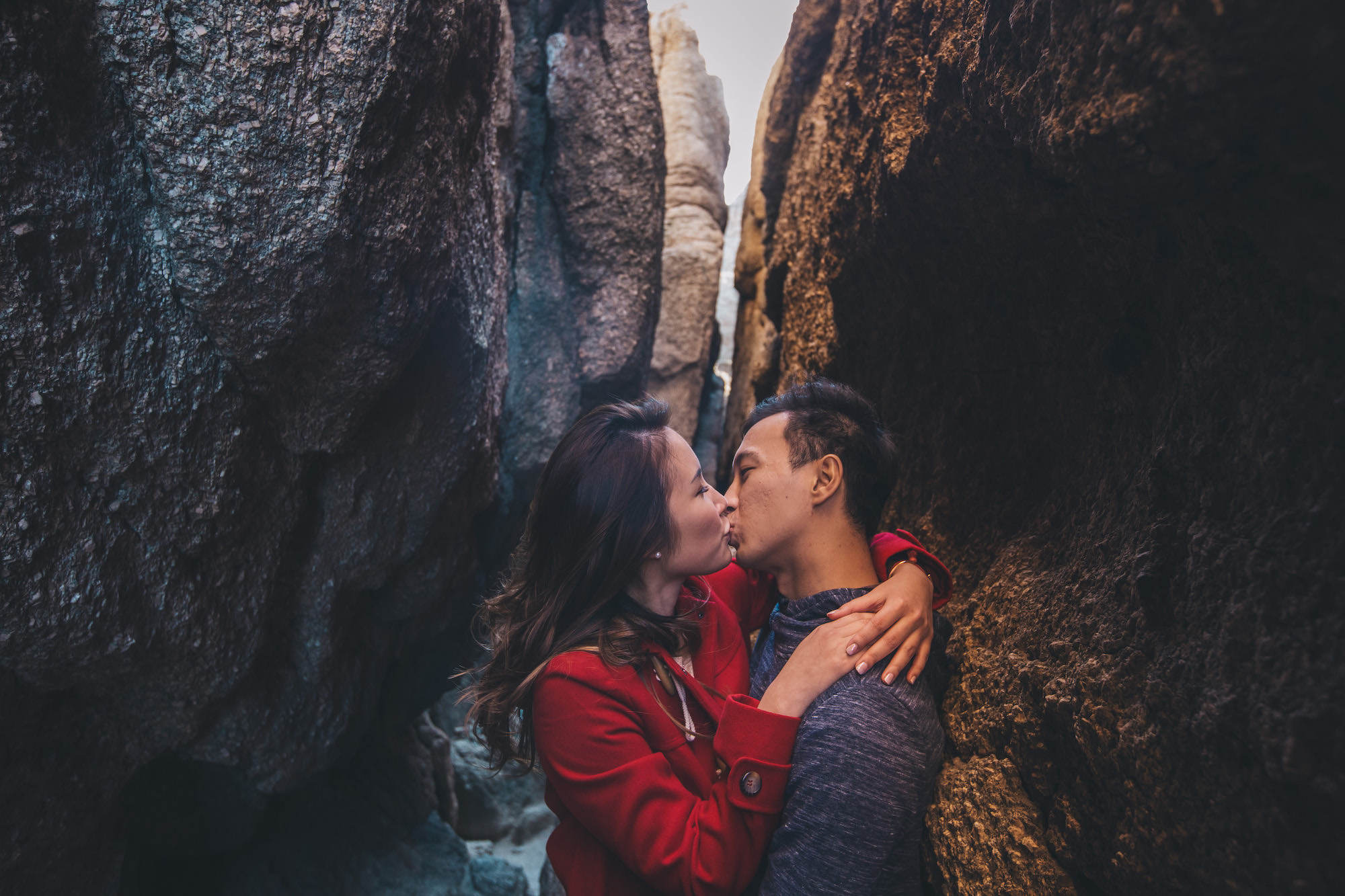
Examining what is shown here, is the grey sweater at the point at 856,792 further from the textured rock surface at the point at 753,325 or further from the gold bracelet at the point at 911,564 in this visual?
the textured rock surface at the point at 753,325

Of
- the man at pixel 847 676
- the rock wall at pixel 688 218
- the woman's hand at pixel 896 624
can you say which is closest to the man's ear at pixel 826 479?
the man at pixel 847 676

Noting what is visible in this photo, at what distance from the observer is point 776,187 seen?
4.88 meters

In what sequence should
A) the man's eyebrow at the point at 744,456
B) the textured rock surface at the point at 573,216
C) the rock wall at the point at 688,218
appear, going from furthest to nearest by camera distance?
the rock wall at the point at 688,218
the textured rock surface at the point at 573,216
the man's eyebrow at the point at 744,456

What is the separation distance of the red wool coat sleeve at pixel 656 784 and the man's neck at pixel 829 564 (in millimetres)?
388

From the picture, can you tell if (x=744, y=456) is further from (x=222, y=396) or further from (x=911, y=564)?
(x=222, y=396)

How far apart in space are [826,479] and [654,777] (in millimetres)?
851

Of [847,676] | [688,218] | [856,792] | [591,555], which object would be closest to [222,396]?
[591,555]

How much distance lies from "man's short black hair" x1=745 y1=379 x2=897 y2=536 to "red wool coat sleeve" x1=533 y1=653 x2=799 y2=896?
643 mm

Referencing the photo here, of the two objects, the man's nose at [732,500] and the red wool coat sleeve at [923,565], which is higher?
the man's nose at [732,500]

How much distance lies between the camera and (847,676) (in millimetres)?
1575

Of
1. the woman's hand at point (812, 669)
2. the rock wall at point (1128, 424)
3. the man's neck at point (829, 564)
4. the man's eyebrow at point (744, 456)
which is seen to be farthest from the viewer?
the man's eyebrow at point (744, 456)

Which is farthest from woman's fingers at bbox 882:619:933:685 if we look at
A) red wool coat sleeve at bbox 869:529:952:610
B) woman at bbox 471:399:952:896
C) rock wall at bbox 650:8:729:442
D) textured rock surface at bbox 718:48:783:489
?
rock wall at bbox 650:8:729:442

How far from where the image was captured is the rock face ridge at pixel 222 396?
5.14 feet

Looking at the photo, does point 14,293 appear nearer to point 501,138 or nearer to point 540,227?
point 501,138
